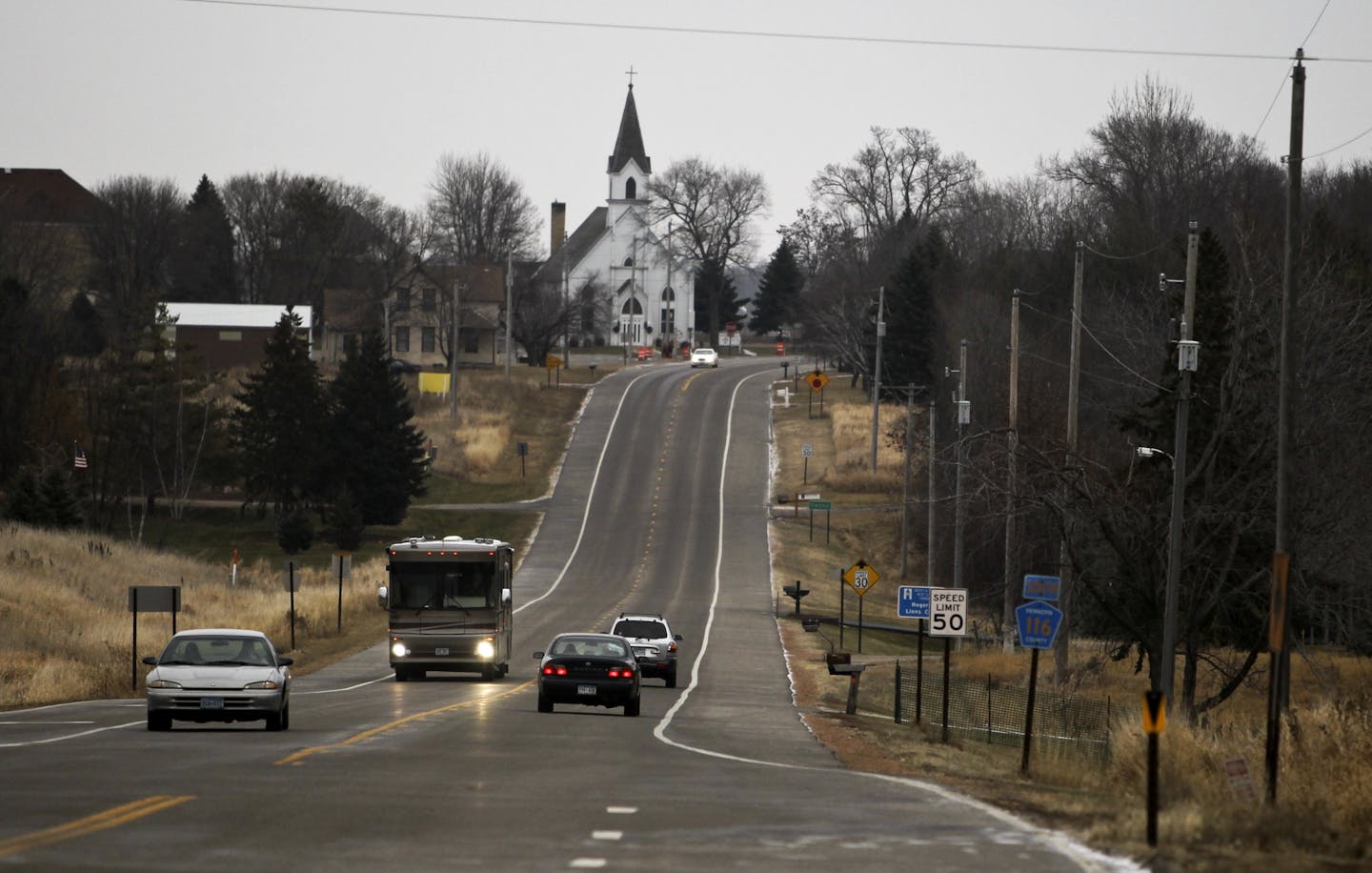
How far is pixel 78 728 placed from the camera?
2444cm

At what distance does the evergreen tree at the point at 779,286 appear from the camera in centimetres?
17512

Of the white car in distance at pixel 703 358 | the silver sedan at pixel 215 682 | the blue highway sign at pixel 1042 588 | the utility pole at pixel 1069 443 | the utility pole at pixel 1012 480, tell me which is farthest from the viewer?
the white car in distance at pixel 703 358

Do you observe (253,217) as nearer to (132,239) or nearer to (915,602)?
(132,239)

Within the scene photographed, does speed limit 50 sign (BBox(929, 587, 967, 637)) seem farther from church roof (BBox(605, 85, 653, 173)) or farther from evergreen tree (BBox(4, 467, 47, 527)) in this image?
church roof (BBox(605, 85, 653, 173))

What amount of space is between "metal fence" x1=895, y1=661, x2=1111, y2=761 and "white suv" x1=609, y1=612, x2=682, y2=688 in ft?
16.9

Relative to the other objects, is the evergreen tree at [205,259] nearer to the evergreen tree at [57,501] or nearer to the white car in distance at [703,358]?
the white car in distance at [703,358]

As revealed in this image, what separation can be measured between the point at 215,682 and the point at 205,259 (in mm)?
133351

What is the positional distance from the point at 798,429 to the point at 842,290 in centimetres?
2820

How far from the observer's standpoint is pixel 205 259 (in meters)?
151

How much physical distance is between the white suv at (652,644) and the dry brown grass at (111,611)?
27.8 feet

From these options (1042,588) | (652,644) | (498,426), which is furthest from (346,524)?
(1042,588)

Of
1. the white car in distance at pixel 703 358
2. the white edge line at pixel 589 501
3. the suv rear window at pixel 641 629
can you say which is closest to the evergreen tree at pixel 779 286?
the white car in distance at pixel 703 358

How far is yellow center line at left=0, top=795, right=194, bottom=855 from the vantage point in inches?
473

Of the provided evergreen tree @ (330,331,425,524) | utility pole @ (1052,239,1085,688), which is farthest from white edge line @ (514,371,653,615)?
utility pole @ (1052,239,1085,688)
